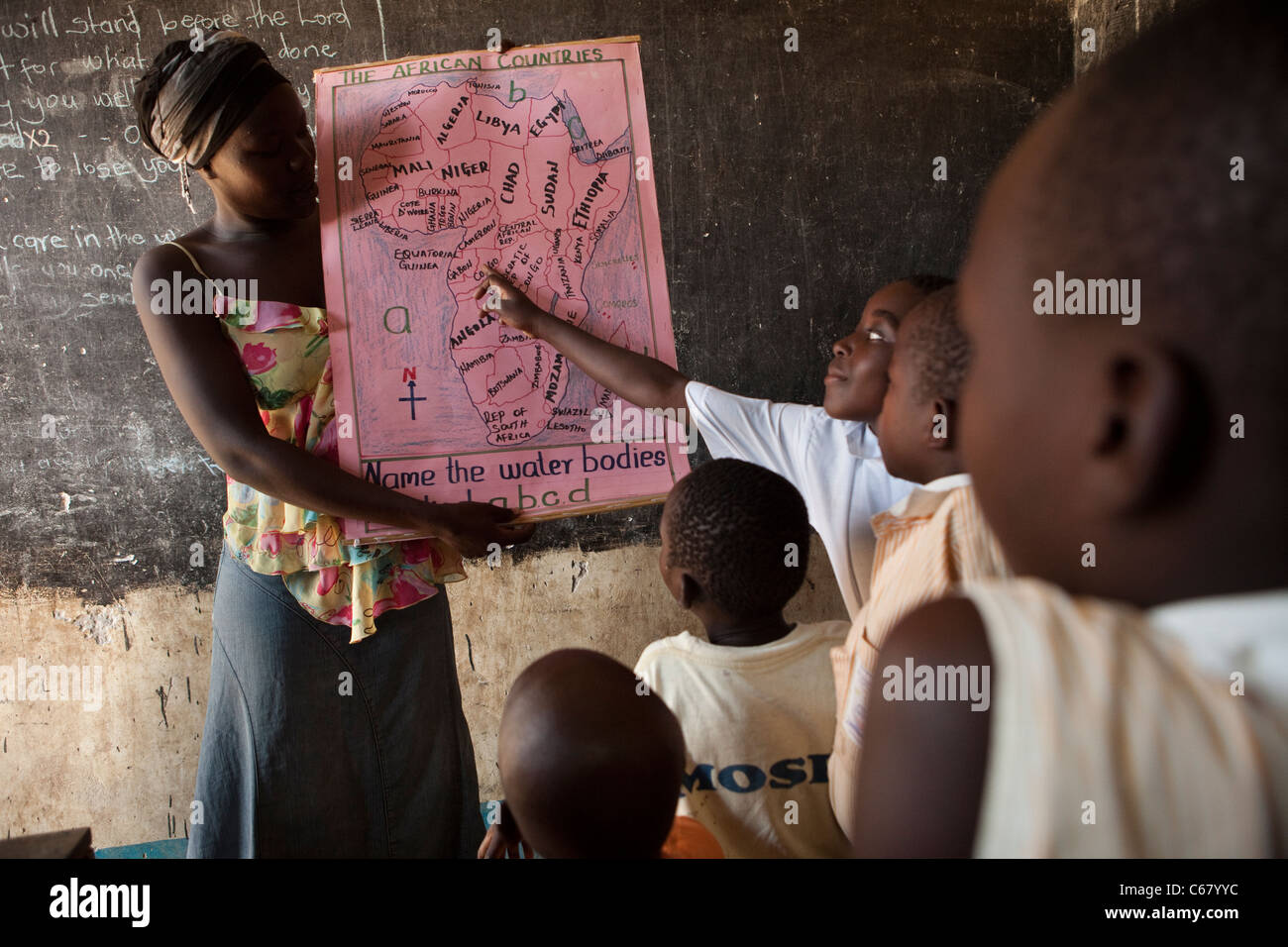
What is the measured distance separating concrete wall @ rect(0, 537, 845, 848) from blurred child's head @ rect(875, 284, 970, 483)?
61.0 inches

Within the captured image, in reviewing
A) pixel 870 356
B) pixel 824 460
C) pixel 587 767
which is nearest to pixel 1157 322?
pixel 587 767

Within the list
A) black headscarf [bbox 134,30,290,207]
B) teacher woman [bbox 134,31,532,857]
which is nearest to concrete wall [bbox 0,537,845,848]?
teacher woman [bbox 134,31,532,857]

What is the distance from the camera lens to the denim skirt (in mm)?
1627

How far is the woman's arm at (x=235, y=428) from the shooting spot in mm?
1499

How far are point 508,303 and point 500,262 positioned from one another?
0.09 metres

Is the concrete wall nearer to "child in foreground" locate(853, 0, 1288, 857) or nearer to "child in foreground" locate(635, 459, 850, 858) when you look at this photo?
"child in foreground" locate(635, 459, 850, 858)

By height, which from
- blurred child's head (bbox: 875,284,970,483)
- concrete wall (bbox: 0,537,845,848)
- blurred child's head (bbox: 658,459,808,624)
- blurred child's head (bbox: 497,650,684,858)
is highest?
blurred child's head (bbox: 875,284,970,483)

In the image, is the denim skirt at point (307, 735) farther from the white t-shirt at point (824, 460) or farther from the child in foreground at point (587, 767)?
the child in foreground at point (587, 767)

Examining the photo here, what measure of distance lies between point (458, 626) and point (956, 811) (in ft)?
8.28

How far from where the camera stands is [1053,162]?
0.44 metres

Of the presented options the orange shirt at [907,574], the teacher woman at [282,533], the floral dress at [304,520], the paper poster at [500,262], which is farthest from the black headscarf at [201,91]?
the orange shirt at [907,574]

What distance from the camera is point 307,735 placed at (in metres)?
1.65

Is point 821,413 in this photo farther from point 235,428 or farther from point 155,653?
point 155,653

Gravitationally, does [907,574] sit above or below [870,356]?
below
